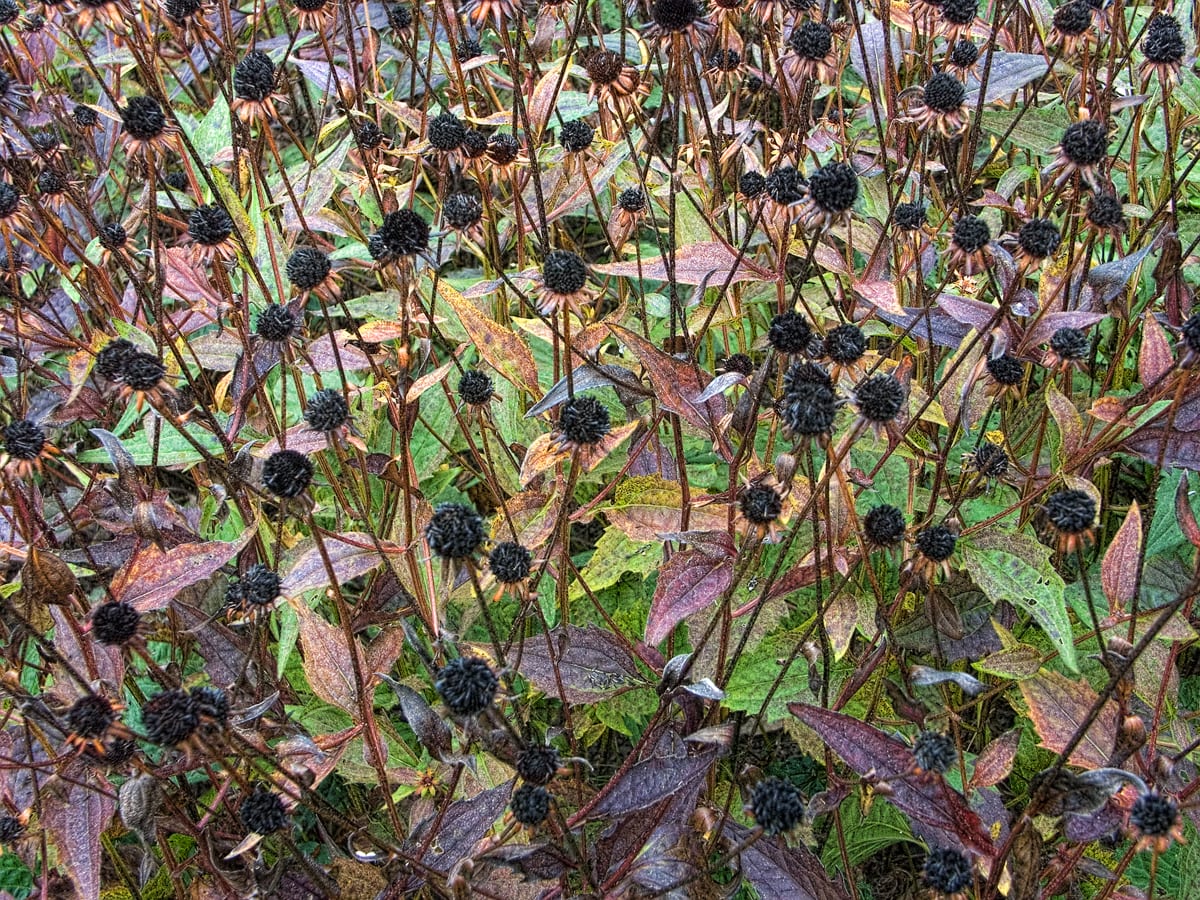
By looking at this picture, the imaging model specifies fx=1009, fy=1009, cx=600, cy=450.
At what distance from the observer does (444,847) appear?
160cm

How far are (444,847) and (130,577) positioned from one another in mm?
679

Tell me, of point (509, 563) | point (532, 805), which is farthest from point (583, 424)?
point (532, 805)

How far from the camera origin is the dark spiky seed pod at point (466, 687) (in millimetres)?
1297

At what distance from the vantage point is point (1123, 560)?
5.38ft

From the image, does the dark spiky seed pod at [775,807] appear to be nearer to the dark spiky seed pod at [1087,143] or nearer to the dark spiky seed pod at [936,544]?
the dark spiky seed pod at [936,544]

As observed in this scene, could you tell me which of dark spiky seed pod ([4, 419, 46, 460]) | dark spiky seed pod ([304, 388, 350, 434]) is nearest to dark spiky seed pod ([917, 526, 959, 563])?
dark spiky seed pod ([304, 388, 350, 434])

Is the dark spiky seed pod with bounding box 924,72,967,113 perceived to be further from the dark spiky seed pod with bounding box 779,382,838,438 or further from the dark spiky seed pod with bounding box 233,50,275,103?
the dark spiky seed pod with bounding box 233,50,275,103

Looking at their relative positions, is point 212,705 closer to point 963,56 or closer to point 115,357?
point 115,357

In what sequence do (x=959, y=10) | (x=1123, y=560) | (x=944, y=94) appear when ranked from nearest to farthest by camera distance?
(x=1123, y=560), (x=944, y=94), (x=959, y=10)

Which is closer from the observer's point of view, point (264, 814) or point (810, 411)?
point (810, 411)

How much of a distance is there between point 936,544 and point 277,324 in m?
1.17

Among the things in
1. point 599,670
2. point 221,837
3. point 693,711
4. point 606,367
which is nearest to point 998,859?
point 693,711

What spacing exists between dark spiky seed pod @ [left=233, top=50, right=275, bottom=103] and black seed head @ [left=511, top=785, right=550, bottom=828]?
4.89 ft

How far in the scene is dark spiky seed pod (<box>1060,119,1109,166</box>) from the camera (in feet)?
5.58
